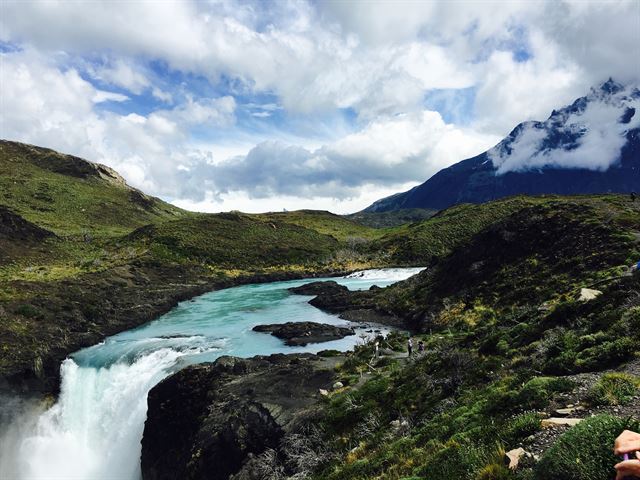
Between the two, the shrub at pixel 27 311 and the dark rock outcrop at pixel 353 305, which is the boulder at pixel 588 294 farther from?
the shrub at pixel 27 311

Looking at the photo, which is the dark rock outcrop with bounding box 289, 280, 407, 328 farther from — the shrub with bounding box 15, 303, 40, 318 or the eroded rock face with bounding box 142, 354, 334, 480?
the shrub with bounding box 15, 303, 40, 318

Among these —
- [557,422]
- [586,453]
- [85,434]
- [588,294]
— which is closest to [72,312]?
[85,434]

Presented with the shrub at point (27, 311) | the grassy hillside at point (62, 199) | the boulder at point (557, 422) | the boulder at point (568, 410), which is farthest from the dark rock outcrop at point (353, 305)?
the grassy hillside at point (62, 199)

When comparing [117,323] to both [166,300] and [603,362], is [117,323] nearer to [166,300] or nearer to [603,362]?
[166,300]

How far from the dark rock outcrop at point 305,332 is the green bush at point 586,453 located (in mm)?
41861

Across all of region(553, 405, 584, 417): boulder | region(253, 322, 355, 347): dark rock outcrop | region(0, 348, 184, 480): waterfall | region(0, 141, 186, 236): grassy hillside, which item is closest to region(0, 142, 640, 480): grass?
region(553, 405, 584, 417): boulder

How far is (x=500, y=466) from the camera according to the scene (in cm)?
996

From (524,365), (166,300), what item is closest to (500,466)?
(524,365)

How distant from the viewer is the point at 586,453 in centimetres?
776

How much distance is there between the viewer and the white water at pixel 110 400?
33.7m

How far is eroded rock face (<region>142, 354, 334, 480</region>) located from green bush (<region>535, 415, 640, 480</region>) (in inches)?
699

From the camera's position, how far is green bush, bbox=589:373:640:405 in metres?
11.5

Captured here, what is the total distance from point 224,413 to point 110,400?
16.1 metres

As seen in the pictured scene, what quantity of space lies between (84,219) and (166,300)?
311 feet
